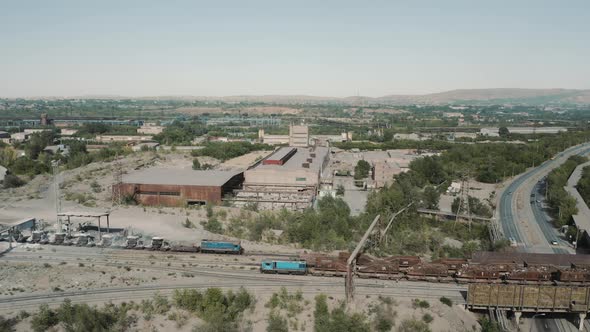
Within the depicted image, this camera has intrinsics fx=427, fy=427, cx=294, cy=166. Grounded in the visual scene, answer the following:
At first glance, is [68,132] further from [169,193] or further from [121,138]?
[169,193]

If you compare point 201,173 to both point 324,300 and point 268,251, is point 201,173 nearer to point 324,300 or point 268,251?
point 268,251

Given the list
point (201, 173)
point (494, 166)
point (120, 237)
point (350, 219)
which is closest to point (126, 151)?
point (201, 173)

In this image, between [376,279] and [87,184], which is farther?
[87,184]

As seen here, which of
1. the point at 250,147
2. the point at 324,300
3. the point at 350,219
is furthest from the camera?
the point at 250,147

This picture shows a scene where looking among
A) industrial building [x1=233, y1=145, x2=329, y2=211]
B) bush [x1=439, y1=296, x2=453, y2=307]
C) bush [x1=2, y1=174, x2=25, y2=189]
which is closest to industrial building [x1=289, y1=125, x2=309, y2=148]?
industrial building [x1=233, y1=145, x2=329, y2=211]

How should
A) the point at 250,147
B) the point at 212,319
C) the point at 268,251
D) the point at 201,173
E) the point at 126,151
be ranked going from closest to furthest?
the point at 212,319 < the point at 268,251 < the point at 201,173 < the point at 126,151 < the point at 250,147
